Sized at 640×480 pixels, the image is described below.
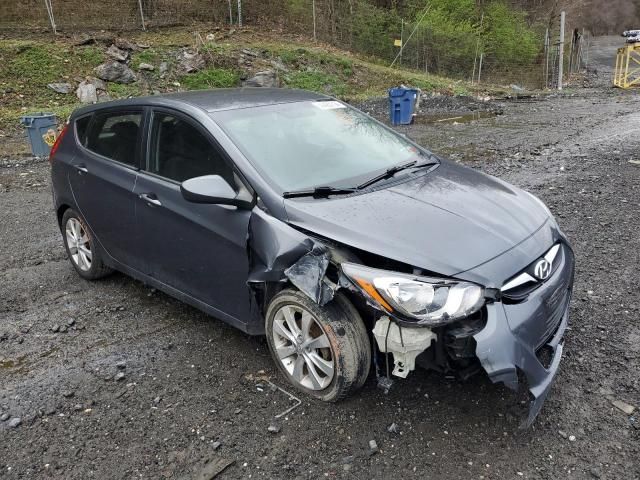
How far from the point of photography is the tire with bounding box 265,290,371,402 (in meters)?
2.82

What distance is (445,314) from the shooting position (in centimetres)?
254

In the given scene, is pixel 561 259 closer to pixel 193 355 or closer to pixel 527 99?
pixel 193 355

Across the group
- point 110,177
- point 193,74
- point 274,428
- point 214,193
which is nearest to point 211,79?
point 193,74

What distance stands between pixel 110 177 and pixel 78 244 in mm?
994

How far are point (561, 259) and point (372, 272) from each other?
4.01ft

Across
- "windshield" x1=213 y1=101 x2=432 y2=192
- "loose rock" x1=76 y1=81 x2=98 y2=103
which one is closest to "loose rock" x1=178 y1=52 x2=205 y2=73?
"loose rock" x1=76 y1=81 x2=98 y2=103

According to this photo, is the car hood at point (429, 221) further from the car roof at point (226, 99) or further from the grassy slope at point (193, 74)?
the grassy slope at point (193, 74)

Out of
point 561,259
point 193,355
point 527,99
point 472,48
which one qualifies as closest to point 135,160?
point 193,355

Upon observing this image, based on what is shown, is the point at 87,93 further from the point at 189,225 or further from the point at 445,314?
the point at 445,314

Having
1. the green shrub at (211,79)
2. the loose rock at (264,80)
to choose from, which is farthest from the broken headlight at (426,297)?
the loose rock at (264,80)

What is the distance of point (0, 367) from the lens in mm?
3641

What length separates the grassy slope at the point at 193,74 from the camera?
49.9 feet

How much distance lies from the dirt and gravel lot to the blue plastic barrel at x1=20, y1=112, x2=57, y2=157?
235 inches

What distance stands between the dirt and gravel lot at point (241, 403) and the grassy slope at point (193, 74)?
1082 cm
